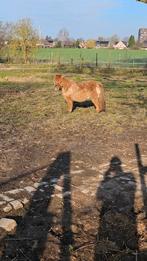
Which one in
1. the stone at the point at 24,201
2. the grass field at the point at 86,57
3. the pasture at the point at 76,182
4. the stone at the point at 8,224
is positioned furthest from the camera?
the grass field at the point at 86,57

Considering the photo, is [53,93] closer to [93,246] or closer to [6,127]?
[6,127]

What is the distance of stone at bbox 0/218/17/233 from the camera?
451 cm

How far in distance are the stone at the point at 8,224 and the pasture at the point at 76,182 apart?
12 centimetres

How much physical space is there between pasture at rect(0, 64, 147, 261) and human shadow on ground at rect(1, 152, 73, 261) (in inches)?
0.4

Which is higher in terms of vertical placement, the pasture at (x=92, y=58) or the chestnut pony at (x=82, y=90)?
the chestnut pony at (x=82, y=90)

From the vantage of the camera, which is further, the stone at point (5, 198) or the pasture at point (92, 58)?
the pasture at point (92, 58)

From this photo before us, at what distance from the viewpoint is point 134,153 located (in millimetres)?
7801

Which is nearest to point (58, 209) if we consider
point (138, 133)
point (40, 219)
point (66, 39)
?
point (40, 219)

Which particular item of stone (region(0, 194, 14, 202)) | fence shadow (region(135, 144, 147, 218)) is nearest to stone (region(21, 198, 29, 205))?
stone (region(0, 194, 14, 202))

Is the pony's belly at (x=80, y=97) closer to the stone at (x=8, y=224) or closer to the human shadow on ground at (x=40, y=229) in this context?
the human shadow on ground at (x=40, y=229)

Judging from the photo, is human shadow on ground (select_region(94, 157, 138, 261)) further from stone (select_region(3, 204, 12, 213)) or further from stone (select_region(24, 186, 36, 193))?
stone (select_region(3, 204, 12, 213))

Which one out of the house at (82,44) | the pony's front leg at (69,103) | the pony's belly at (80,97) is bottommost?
the pony's front leg at (69,103)

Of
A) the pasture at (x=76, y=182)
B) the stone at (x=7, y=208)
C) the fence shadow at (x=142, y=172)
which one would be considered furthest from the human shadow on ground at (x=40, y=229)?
the fence shadow at (x=142, y=172)

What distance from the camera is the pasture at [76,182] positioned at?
13.8ft
